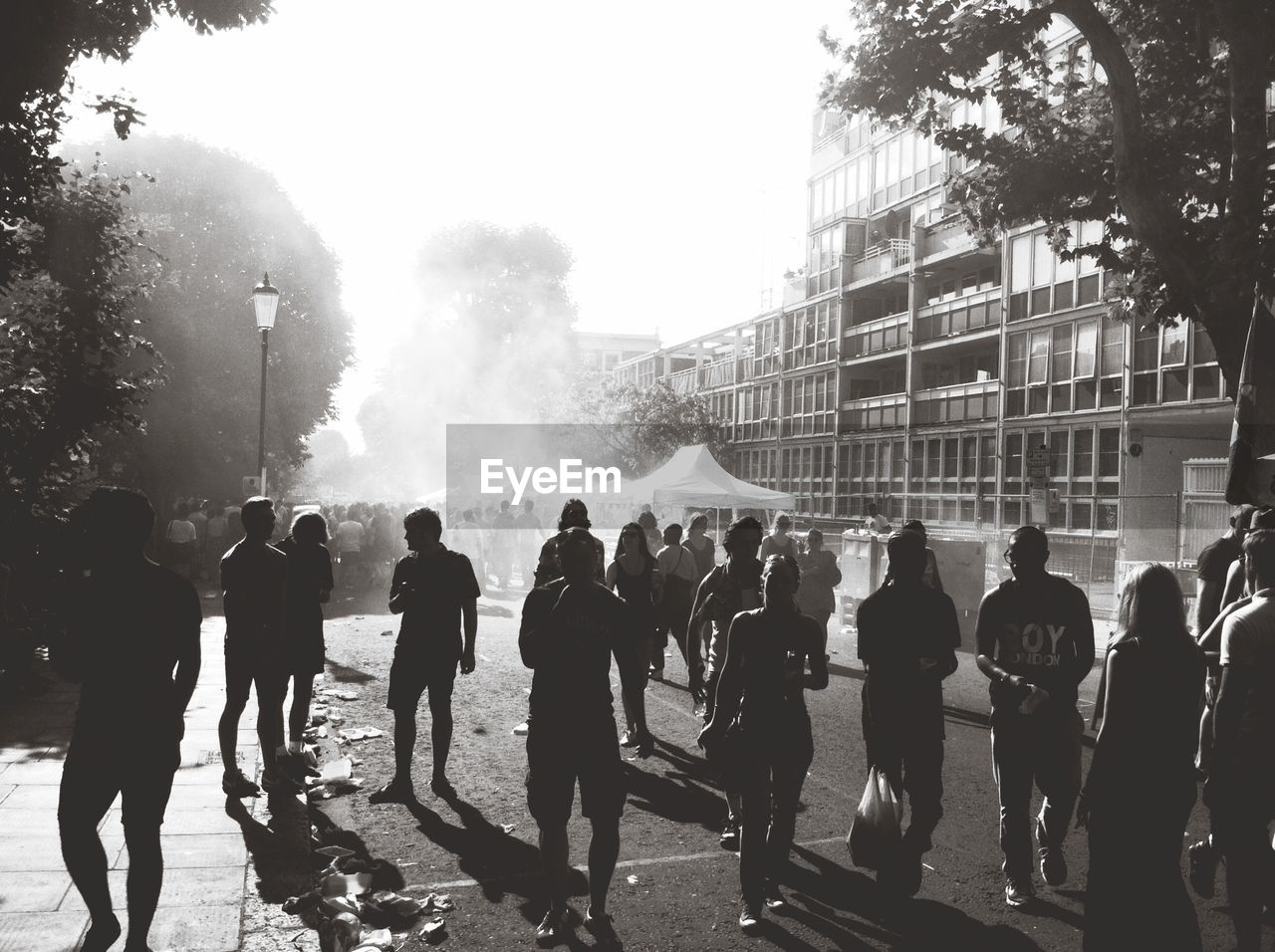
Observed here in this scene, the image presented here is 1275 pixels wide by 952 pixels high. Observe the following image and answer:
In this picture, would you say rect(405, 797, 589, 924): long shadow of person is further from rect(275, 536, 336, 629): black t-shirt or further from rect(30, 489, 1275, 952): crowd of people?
rect(275, 536, 336, 629): black t-shirt

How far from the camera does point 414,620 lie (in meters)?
7.23

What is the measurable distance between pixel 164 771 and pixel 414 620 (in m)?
2.87

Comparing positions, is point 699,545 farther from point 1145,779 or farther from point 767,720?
point 1145,779

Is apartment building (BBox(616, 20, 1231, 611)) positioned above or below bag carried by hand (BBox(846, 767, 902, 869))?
above

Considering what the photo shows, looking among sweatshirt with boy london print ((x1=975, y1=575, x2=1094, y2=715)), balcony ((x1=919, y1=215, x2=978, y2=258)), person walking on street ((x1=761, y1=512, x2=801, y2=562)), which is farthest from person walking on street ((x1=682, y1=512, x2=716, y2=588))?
balcony ((x1=919, y1=215, x2=978, y2=258))

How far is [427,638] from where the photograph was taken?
7230mm

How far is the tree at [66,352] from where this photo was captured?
11.3 metres

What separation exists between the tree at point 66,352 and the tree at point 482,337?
4586cm

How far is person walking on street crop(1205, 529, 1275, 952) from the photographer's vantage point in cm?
459

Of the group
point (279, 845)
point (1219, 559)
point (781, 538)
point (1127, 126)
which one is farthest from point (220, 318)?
point (1219, 559)

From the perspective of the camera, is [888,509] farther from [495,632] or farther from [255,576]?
[255,576]

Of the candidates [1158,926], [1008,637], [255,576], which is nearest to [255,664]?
[255,576]

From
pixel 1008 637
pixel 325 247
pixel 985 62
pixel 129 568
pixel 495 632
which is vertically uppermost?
pixel 325 247

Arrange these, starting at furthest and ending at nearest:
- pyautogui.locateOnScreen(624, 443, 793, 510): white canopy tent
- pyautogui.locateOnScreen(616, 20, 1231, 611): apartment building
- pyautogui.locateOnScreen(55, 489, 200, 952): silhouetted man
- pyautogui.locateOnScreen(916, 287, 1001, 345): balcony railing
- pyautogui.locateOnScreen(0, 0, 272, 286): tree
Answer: pyautogui.locateOnScreen(916, 287, 1001, 345): balcony railing
pyautogui.locateOnScreen(616, 20, 1231, 611): apartment building
pyautogui.locateOnScreen(624, 443, 793, 510): white canopy tent
pyautogui.locateOnScreen(0, 0, 272, 286): tree
pyautogui.locateOnScreen(55, 489, 200, 952): silhouetted man
